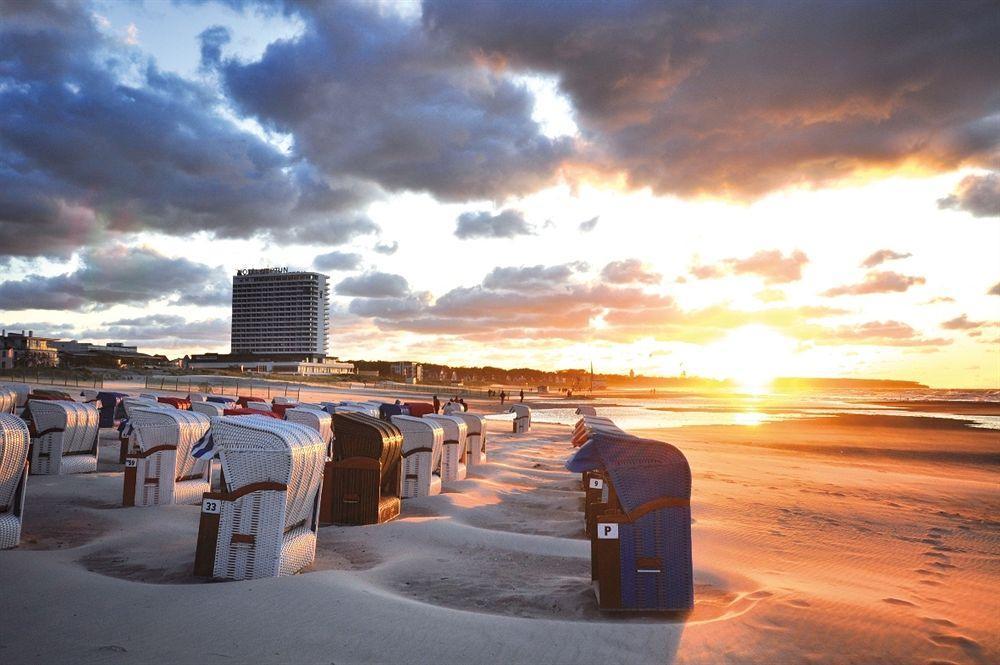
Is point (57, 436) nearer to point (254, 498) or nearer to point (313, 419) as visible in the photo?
point (313, 419)

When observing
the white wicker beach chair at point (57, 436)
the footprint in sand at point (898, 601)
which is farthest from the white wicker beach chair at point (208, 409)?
the footprint in sand at point (898, 601)

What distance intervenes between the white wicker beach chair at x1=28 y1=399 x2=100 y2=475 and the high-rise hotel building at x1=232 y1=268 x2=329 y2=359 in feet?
589

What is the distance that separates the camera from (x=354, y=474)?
12539 millimetres

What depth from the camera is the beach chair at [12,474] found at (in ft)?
29.8

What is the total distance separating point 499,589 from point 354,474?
15.6ft

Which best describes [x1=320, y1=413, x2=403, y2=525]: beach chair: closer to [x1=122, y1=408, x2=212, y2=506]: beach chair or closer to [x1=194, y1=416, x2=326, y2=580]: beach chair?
[x1=122, y1=408, x2=212, y2=506]: beach chair

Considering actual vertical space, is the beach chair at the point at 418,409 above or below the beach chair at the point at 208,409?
below

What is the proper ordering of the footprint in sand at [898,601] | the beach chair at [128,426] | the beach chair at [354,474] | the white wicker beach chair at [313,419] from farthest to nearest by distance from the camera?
the white wicker beach chair at [313,419] < the beach chair at [128,426] < the beach chair at [354,474] < the footprint in sand at [898,601]

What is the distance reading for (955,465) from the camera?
1076 inches

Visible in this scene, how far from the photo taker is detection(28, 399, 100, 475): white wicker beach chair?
16453 millimetres

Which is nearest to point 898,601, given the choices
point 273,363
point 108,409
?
point 108,409

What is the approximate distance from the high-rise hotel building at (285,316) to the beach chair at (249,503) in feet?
623

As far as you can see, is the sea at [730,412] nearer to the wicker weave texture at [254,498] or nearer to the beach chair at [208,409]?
the beach chair at [208,409]

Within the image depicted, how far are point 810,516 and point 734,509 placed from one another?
1.65 m
